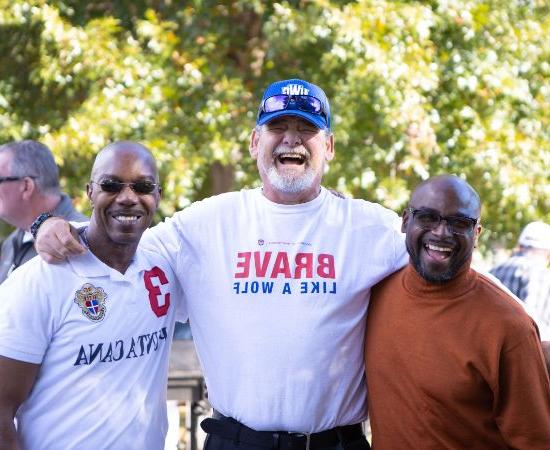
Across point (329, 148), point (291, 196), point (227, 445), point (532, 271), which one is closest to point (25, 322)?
point (227, 445)

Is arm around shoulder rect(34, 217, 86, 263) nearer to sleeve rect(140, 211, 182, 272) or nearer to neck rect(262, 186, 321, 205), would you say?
sleeve rect(140, 211, 182, 272)

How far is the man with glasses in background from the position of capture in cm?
471

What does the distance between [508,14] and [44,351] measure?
599cm

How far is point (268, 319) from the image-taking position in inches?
135

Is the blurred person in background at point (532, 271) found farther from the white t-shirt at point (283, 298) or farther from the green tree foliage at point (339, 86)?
Answer: the white t-shirt at point (283, 298)

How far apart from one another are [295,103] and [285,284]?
2.37 ft

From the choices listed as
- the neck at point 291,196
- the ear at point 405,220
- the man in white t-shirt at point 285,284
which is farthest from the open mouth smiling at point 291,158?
the ear at point 405,220

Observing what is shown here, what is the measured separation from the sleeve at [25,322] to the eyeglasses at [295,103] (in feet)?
3.95

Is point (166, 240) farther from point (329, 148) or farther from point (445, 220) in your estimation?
point (445, 220)

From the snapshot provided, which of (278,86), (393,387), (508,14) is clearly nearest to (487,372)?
(393,387)

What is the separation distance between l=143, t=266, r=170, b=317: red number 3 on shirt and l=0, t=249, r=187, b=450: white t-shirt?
0.38ft

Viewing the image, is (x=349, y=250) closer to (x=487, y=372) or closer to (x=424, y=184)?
(x=424, y=184)

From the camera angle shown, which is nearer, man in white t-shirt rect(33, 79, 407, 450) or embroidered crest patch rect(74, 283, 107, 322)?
embroidered crest patch rect(74, 283, 107, 322)

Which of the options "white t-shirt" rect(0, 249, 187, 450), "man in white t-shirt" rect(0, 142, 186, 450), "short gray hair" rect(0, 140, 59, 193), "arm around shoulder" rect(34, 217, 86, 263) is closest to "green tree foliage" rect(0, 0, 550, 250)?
"short gray hair" rect(0, 140, 59, 193)
